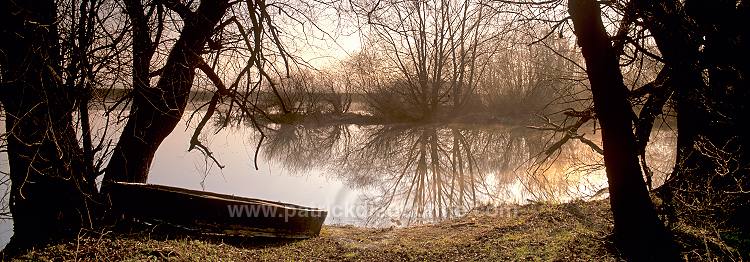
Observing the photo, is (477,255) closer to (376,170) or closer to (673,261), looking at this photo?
(673,261)

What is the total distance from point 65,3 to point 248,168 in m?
10.9

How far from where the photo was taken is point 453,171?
52.2 ft

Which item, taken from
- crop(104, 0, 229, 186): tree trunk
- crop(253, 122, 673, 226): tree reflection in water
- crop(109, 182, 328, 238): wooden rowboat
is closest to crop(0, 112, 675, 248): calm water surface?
crop(253, 122, 673, 226): tree reflection in water

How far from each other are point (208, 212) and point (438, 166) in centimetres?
1116

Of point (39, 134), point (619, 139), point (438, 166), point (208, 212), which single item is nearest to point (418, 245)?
point (208, 212)

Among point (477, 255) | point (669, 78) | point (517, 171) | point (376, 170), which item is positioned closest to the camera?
point (477, 255)

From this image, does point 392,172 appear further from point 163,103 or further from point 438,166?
point 163,103

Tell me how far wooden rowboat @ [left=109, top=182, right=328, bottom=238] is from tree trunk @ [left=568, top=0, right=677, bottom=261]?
3978mm

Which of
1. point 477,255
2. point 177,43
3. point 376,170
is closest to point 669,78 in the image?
point 477,255

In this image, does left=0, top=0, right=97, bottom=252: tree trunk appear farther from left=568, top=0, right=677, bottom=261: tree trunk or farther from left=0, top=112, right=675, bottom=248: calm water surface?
left=568, top=0, right=677, bottom=261: tree trunk

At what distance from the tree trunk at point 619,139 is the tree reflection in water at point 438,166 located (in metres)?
2.41

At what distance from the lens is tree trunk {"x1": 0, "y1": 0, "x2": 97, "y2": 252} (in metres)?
4.52

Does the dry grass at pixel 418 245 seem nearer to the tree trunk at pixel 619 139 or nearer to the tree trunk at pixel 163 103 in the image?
the tree trunk at pixel 619 139

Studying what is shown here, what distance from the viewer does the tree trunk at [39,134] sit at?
452 centimetres
